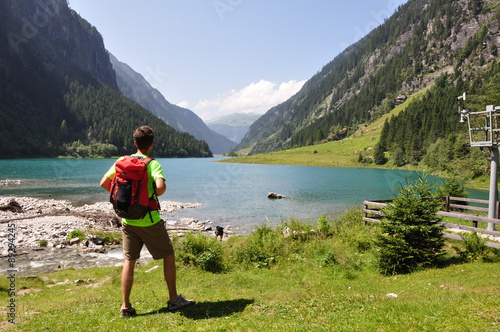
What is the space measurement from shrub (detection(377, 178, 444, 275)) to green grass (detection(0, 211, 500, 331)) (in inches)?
24.4

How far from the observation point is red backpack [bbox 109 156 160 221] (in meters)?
5.85

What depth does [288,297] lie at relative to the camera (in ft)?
26.9

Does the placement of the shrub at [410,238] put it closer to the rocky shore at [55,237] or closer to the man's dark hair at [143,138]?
the man's dark hair at [143,138]

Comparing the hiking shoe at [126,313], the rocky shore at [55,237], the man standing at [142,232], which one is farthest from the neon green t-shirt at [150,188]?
the rocky shore at [55,237]

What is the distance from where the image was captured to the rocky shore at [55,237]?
56.9 ft

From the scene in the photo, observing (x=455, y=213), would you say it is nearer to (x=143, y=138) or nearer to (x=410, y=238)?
(x=410, y=238)

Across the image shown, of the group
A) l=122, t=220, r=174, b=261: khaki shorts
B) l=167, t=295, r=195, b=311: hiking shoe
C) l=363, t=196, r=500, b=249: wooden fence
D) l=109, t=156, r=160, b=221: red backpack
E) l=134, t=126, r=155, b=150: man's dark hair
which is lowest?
l=167, t=295, r=195, b=311: hiking shoe

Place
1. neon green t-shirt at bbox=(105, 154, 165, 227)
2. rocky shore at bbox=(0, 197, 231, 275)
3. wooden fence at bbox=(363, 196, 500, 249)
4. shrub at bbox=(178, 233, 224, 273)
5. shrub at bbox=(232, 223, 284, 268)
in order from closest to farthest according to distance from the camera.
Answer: neon green t-shirt at bbox=(105, 154, 165, 227)
shrub at bbox=(178, 233, 224, 273)
wooden fence at bbox=(363, 196, 500, 249)
shrub at bbox=(232, 223, 284, 268)
rocky shore at bbox=(0, 197, 231, 275)

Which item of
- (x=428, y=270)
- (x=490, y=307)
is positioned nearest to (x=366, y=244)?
(x=428, y=270)

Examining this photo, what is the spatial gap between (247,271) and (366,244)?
21.1ft

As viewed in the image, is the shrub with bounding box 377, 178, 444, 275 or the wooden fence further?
the wooden fence

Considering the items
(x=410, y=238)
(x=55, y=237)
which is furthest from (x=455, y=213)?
(x=55, y=237)

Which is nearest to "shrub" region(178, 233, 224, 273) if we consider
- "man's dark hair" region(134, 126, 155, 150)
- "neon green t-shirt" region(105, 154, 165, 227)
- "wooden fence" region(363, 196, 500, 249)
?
"neon green t-shirt" region(105, 154, 165, 227)

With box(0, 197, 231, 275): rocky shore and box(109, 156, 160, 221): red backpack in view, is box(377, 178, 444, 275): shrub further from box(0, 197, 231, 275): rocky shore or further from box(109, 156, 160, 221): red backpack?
box(0, 197, 231, 275): rocky shore
